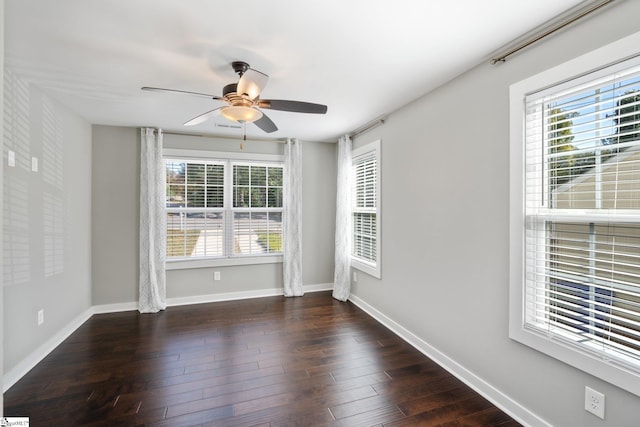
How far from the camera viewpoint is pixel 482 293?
229 centimetres

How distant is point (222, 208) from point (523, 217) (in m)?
3.75

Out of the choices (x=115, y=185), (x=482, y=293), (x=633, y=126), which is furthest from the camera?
(x=115, y=185)

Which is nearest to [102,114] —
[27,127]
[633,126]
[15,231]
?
[27,127]

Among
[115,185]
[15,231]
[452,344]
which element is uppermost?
[115,185]

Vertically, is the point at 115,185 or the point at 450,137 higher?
the point at 450,137

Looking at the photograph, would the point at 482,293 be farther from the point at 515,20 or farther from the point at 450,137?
the point at 515,20

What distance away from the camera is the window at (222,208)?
4293mm

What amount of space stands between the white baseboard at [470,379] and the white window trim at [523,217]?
46 cm

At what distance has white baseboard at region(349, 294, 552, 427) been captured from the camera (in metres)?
1.96

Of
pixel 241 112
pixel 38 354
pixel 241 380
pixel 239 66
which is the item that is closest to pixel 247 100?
pixel 241 112

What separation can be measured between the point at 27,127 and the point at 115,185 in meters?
1.41

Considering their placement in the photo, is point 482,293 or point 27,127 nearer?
point 482,293

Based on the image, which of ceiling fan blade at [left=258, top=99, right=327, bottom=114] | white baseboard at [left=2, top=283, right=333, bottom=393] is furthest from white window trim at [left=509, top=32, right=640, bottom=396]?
white baseboard at [left=2, top=283, right=333, bottom=393]

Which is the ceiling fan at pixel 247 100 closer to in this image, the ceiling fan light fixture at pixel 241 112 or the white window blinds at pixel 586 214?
the ceiling fan light fixture at pixel 241 112
